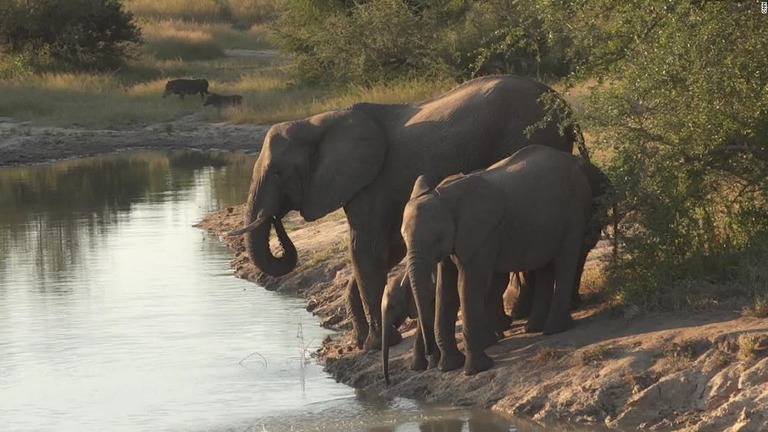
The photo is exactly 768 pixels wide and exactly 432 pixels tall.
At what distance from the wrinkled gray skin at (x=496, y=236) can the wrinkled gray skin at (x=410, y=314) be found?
11cm

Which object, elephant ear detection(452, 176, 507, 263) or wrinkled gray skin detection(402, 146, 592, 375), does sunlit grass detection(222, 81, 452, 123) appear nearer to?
wrinkled gray skin detection(402, 146, 592, 375)

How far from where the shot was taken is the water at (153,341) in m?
11.6

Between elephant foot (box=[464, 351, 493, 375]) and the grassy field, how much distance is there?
1964 centimetres

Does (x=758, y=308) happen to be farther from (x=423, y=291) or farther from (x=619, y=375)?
(x=423, y=291)

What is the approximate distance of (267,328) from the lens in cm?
1478

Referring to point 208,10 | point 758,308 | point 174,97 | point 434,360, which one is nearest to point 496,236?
point 434,360

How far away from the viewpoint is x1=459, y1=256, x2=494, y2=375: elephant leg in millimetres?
11312

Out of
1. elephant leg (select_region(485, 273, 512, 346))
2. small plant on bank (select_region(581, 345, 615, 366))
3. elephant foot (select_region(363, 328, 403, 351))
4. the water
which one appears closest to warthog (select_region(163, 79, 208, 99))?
the water

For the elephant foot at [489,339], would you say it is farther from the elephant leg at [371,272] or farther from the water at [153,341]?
the elephant leg at [371,272]

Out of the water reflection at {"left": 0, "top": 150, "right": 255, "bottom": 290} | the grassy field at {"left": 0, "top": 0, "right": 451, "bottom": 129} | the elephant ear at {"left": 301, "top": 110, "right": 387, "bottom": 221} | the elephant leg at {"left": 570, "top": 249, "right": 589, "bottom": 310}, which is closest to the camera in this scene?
the elephant leg at {"left": 570, "top": 249, "right": 589, "bottom": 310}

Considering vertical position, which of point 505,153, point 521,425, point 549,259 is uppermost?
point 505,153

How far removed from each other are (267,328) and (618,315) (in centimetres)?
401

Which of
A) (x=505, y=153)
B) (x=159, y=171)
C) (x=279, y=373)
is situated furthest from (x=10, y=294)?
(x=159, y=171)

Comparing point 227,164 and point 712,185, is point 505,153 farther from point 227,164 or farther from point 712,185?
point 227,164
